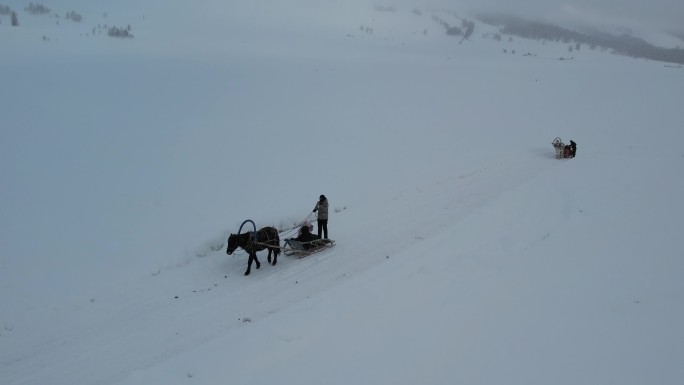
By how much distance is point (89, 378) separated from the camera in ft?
27.0

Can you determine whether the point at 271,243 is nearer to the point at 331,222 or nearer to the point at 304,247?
the point at 304,247

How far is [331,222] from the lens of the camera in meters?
16.8

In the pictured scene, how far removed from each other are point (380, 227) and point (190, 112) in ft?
55.9

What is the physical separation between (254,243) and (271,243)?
630 millimetres

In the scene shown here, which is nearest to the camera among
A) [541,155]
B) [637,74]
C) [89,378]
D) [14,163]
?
[89,378]

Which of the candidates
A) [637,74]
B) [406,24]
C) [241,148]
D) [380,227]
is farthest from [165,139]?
[406,24]

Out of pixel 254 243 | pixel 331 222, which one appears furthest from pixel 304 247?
pixel 331 222

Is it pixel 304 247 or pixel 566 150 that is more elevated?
Result: pixel 566 150

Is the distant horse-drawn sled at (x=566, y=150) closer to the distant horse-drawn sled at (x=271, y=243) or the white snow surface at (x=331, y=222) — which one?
the white snow surface at (x=331, y=222)

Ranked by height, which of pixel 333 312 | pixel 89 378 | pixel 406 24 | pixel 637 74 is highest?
pixel 406 24

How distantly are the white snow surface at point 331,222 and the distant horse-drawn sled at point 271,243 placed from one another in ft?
1.37

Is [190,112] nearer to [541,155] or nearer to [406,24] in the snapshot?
[541,155]

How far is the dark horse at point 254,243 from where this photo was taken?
12523 millimetres

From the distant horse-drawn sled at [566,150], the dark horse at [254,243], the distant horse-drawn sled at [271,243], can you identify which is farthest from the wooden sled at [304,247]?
the distant horse-drawn sled at [566,150]
